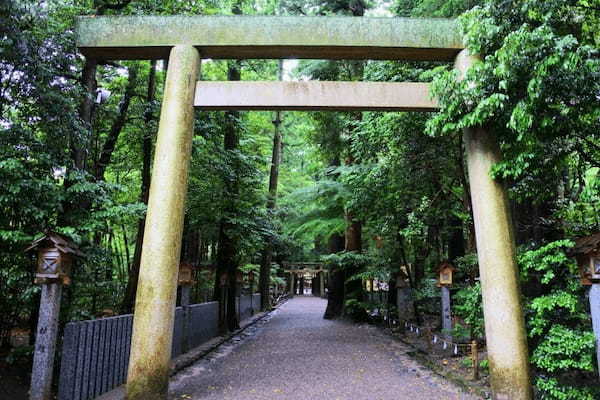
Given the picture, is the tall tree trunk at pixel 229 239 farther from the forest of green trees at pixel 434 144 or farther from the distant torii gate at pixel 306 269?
the distant torii gate at pixel 306 269

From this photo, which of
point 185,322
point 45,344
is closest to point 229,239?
point 185,322

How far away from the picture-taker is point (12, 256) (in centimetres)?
504

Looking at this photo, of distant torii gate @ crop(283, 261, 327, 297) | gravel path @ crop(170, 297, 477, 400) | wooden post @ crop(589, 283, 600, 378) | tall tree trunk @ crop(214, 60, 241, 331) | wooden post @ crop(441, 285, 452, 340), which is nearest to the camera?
wooden post @ crop(589, 283, 600, 378)

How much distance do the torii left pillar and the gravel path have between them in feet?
2.73

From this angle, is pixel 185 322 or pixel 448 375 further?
pixel 185 322

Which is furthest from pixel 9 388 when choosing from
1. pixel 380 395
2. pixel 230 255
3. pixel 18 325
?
pixel 230 255

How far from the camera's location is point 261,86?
539 cm

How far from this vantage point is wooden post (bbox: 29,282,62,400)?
4.20m

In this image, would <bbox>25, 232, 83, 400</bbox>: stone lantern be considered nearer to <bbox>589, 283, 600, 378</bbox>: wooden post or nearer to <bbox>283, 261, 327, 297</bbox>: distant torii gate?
<bbox>589, 283, 600, 378</bbox>: wooden post

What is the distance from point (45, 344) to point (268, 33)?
4795 mm

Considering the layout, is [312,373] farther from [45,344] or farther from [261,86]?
[261,86]

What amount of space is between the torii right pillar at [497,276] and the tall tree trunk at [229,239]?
643 centimetres

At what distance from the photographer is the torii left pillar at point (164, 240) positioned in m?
4.65

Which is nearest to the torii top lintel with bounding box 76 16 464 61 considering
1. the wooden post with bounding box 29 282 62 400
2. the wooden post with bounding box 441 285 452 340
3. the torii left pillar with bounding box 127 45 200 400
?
the torii left pillar with bounding box 127 45 200 400
